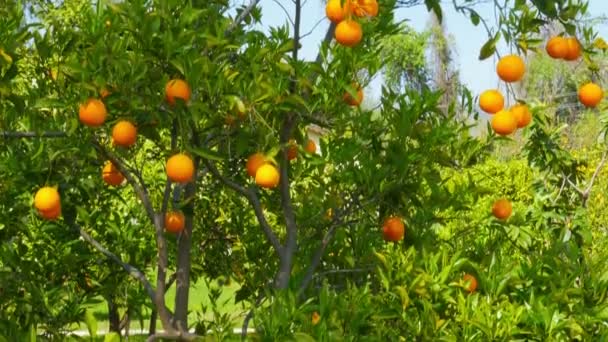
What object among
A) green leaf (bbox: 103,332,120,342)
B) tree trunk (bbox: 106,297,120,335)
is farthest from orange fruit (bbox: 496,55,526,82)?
tree trunk (bbox: 106,297,120,335)

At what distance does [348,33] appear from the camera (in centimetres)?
312

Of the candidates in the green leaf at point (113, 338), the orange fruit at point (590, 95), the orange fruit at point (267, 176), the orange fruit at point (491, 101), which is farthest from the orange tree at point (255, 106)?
the green leaf at point (113, 338)

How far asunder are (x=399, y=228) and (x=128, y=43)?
1159 mm

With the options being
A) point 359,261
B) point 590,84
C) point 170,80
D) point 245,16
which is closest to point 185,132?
point 170,80

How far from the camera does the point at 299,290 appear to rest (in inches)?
139

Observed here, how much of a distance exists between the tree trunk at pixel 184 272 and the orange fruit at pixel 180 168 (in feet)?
1.79

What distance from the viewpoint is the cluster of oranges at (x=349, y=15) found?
3127 mm

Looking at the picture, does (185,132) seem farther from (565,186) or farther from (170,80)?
(565,186)

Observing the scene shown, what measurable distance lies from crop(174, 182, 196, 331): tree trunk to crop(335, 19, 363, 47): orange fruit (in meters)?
0.94

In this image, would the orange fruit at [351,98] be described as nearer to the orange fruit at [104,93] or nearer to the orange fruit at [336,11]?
the orange fruit at [336,11]

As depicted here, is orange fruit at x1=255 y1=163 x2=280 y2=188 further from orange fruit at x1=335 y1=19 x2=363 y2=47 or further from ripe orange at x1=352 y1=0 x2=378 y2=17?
ripe orange at x1=352 y1=0 x2=378 y2=17

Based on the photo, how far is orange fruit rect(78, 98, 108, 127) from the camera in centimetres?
309

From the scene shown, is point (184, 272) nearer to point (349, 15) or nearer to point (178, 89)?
point (178, 89)

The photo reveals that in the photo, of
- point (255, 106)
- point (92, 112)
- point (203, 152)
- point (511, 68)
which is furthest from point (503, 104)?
point (92, 112)
